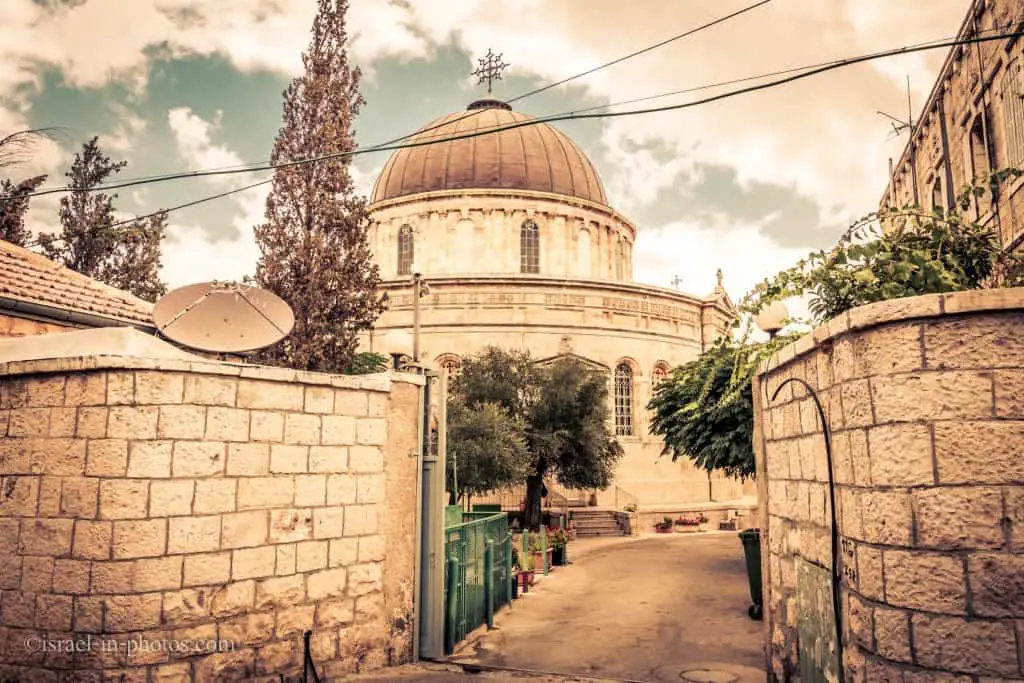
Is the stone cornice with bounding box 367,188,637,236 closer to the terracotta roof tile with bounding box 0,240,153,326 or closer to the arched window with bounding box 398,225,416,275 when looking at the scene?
the arched window with bounding box 398,225,416,275

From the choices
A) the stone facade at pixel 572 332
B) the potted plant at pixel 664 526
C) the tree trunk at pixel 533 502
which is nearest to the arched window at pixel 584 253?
the stone facade at pixel 572 332

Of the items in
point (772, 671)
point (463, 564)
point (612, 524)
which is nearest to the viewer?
point (772, 671)

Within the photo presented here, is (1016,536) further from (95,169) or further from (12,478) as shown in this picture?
(95,169)

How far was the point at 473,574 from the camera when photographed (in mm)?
10305

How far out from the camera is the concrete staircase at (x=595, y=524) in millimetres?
26828

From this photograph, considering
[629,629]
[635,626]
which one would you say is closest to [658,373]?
[635,626]

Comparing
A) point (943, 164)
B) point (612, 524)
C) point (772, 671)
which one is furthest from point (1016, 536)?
point (612, 524)

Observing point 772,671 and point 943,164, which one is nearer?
point 772,671

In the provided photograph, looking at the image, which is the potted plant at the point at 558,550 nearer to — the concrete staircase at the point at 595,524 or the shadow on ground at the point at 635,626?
the shadow on ground at the point at 635,626

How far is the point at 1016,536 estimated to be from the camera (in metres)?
3.88

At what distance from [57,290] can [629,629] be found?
10.2 meters

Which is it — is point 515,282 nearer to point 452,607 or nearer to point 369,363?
Result: point 369,363

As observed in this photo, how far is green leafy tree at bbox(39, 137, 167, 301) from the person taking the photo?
1020 inches

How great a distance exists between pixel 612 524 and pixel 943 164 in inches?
614
